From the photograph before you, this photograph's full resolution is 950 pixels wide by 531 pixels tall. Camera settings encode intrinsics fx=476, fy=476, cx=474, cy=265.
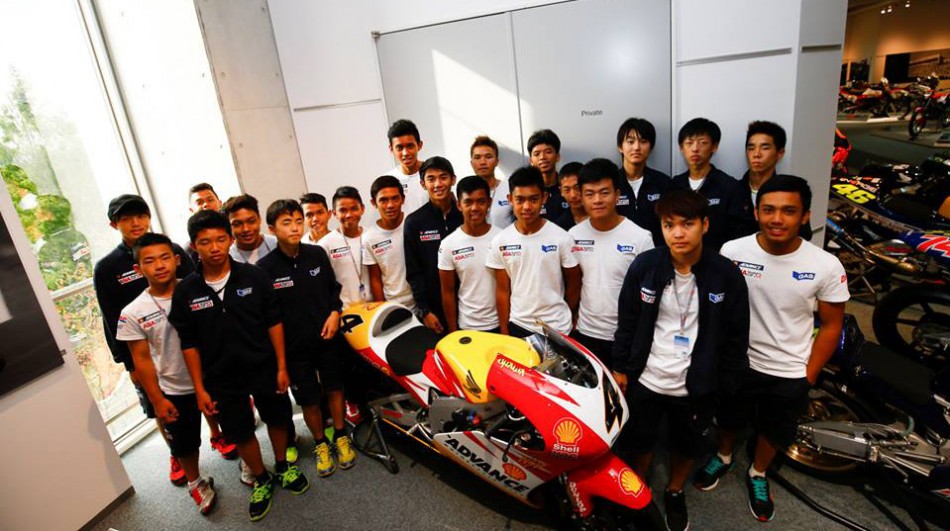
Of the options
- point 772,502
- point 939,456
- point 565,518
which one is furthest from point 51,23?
point 939,456

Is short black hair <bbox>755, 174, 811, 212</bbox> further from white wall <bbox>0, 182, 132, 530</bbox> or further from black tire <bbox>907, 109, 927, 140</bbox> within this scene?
black tire <bbox>907, 109, 927, 140</bbox>

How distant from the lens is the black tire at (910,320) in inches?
112

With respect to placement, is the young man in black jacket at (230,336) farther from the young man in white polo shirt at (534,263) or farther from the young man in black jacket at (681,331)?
the young man in black jacket at (681,331)

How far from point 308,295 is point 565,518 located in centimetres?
161

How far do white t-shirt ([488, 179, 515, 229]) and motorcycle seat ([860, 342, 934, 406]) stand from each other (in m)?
1.87

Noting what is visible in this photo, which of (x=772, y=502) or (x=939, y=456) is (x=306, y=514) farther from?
(x=939, y=456)

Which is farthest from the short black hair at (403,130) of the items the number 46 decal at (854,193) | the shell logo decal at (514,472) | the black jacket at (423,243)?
the number 46 decal at (854,193)

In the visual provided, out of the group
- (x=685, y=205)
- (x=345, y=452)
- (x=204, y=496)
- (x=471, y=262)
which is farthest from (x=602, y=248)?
(x=204, y=496)

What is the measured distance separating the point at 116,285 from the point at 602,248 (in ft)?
8.00

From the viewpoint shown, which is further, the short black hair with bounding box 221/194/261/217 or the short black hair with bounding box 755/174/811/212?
the short black hair with bounding box 221/194/261/217

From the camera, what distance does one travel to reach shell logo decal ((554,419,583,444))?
153 cm

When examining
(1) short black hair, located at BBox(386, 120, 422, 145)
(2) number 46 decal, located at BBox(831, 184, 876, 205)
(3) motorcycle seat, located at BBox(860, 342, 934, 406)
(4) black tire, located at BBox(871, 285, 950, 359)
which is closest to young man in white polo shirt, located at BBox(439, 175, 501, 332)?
(1) short black hair, located at BBox(386, 120, 422, 145)

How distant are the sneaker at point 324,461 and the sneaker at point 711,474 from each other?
1869 mm

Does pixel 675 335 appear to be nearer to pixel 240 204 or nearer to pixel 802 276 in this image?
pixel 802 276
